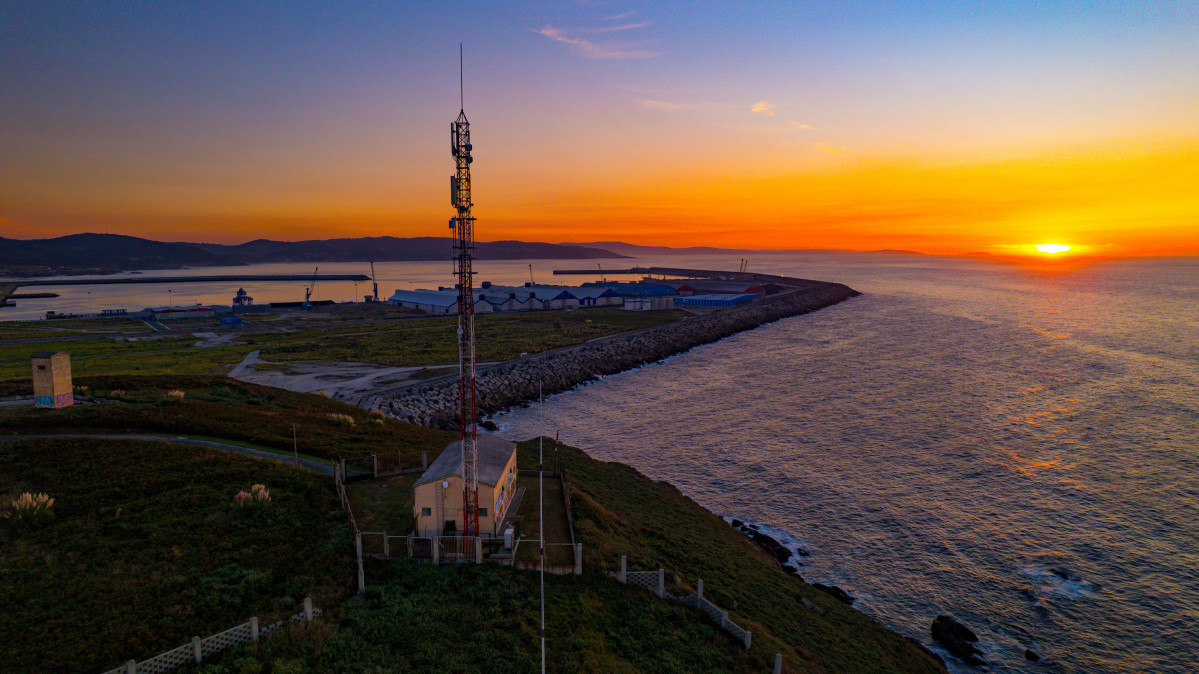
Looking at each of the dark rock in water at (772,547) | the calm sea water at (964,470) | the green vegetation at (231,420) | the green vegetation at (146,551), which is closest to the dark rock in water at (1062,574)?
the calm sea water at (964,470)

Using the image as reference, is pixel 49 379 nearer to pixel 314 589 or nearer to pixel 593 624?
pixel 314 589

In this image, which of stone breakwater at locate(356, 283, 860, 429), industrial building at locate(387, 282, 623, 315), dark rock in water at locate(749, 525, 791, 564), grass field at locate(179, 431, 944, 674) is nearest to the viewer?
grass field at locate(179, 431, 944, 674)

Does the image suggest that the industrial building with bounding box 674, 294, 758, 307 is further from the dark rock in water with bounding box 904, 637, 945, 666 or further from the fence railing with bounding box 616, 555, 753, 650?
the fence railing with bounding box 616, 555, 753, 650

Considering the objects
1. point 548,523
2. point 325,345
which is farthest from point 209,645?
point 325,345

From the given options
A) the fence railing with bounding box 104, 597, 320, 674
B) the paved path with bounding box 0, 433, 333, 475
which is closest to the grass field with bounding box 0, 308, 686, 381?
the paved path with bounding box 0, 433, 333, 475

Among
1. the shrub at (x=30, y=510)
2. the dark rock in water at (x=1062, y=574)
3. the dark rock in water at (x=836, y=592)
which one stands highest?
the shrub at (x=30, y=510)

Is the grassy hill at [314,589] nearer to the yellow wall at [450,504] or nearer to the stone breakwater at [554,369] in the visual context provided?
the yellow wall at [450,504]
